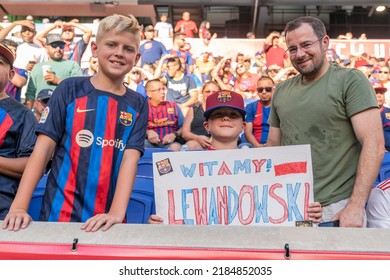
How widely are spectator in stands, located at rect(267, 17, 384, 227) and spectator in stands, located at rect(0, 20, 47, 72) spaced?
624 cm

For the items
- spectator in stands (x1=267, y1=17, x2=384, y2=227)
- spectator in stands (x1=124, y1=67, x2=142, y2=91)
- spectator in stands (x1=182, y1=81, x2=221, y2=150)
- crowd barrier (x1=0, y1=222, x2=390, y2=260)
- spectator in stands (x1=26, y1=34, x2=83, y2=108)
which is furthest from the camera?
spectator in stands (x1=124, y1=67, x2=142, y2=91)

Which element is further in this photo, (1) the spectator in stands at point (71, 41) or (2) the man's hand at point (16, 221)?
(1) the spectator in stands at point (71, 41)

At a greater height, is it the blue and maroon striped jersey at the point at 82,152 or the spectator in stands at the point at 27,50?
the spectator in stands at the point at 27,50

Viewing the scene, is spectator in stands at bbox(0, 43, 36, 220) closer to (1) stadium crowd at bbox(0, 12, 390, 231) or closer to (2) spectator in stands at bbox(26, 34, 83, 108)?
(1) stadium crowd at bbox(0, 12, 390, 231)

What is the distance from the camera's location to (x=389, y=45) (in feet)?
40.1

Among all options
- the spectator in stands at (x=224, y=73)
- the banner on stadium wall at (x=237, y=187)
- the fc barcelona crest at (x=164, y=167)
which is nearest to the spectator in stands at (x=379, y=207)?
the banner on stadium wall at (x=237, y=187)

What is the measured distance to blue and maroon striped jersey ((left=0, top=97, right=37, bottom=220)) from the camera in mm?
2186

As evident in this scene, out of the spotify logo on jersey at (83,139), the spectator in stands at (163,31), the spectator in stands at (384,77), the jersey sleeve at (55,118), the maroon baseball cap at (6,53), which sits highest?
the spectator in stands at (163,31)

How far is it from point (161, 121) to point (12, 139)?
3121 millimetres

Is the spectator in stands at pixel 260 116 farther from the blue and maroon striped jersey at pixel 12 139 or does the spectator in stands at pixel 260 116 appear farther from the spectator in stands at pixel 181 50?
the spectator in stands at pixel 181 50

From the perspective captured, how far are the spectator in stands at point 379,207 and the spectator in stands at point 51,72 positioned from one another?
15.0ft

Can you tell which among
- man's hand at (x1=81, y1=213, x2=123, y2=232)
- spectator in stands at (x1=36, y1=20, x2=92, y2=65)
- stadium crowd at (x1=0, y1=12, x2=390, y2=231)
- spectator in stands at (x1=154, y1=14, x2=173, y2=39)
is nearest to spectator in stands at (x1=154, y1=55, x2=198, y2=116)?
spectator in stands at (x1=36, y1=20, x2=92, y2=65)

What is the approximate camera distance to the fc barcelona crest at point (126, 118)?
194cm

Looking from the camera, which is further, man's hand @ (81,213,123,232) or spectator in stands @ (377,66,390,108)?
spectator in stands @ (377,66,390,108)
